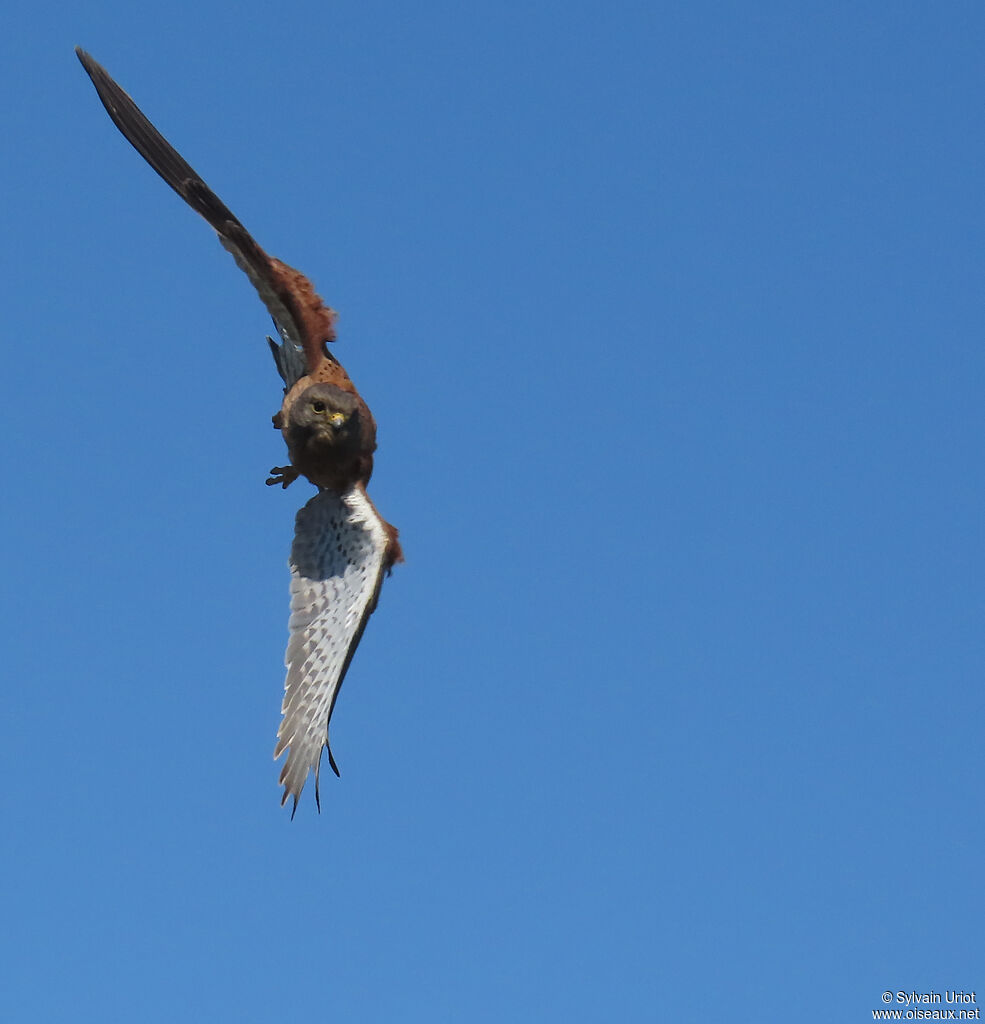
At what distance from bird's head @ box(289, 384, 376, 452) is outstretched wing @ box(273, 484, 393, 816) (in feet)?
1.82

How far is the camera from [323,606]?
41.4 feet

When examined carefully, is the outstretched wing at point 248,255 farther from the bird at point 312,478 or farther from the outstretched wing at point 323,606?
the outstretched wing at point 323,606

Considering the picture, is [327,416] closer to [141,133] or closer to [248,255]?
[248,255]

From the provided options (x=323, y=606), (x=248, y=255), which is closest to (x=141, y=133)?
(x=248, y=255)

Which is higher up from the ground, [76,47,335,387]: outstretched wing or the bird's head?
[76,47,335,387]: outstretched wing

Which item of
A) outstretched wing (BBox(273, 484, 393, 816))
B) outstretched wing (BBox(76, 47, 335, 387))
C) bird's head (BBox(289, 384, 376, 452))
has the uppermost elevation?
outstretched wing (BBox(76, 47, 335, 387))

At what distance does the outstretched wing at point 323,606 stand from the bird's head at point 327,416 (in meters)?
0.56

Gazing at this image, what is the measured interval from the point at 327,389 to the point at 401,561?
4.77 feet

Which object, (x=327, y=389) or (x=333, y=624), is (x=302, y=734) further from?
(x=327, y=389)

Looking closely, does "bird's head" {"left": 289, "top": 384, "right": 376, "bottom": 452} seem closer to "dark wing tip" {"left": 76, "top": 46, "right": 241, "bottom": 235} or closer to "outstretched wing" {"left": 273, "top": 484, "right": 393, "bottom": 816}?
"outstretched wing" {"left": 273, "top": 484, "right": 393, "bottom": 816}

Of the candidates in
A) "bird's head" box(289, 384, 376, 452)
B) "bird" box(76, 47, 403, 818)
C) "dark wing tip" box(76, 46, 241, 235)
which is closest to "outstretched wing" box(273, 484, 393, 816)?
"bird" box(76, 47, 403, 818)

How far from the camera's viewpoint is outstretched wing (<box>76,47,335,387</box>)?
39.9 feet

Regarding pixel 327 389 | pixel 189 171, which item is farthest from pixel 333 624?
pixel 189 171

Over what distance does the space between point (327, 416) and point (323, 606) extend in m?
1.51
